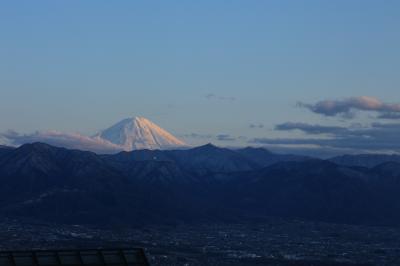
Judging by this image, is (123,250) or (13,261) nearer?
(13,261)

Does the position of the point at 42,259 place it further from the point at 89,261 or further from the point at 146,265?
the point at 146,265

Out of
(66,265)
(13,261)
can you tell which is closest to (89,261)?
(66,265)

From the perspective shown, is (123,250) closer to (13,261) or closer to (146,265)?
(146,265)

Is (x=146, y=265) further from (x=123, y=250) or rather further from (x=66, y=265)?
(x=66, y=265)

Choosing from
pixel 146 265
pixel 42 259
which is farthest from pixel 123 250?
pixel 42 259

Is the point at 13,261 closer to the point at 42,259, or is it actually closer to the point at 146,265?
the point at 42,259

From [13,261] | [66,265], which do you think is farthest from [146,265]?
[13,261]
